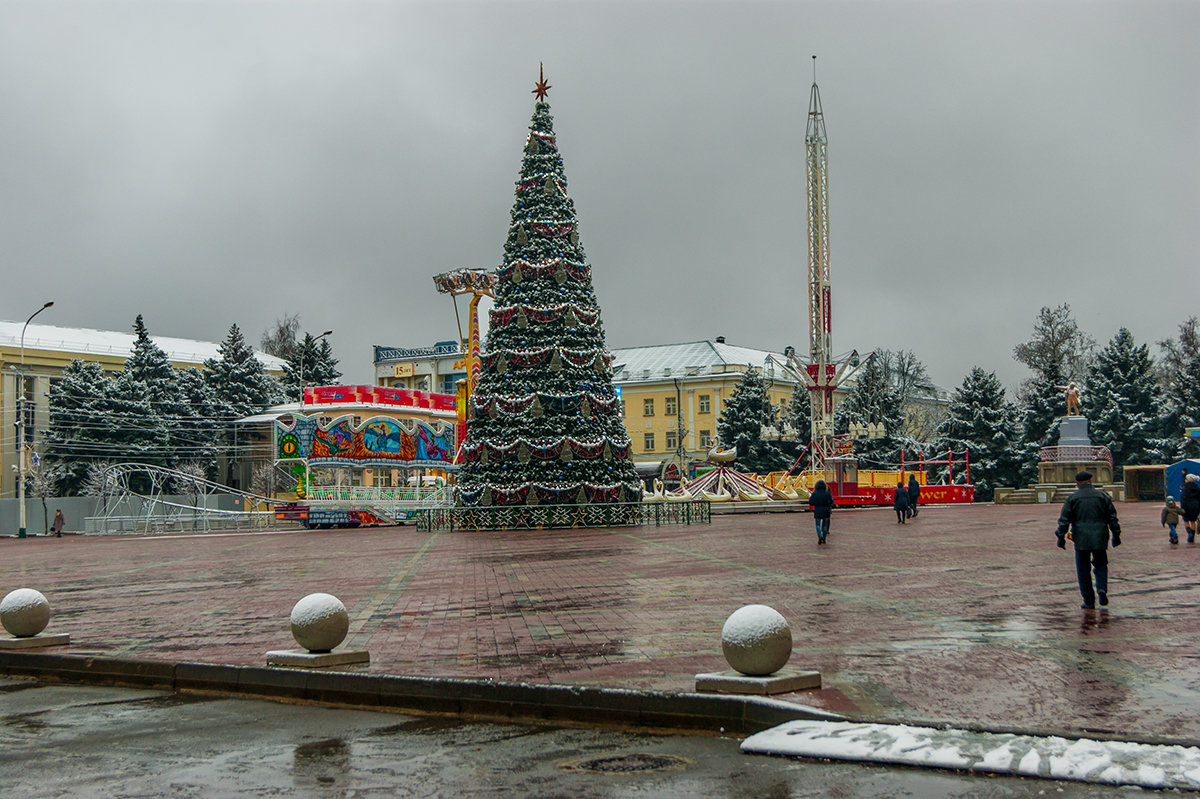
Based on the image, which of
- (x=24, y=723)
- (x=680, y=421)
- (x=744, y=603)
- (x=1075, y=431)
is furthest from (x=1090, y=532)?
(x=680, y=421)

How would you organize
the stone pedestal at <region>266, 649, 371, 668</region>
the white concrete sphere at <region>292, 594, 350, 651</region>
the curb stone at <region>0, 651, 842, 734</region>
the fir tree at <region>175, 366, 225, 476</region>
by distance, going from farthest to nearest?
the fir tree at <region>175, 366, 225, 476</region>, the white concrete sphere at <region>292, 594, 350, 651</region>, the stone pedestal at <region>266, 649, 371, 668</region>, the curb stone at <region>0, 651, 842, 734</region>

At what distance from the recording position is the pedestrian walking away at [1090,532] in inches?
429

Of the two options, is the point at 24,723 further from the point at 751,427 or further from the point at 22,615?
the point at 751,427

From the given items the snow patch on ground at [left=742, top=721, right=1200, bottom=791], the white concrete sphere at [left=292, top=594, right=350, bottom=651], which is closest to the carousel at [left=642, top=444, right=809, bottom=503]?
the white concrete sphere at [left=292, top=594, right=350, bottom=651]

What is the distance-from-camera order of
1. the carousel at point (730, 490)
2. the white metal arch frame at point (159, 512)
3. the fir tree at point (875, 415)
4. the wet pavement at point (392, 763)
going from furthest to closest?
the fir tree at point (875, 415)
the white metal arch frame at point (159, 512)
the carousel at point (730, 490)
the wet pavement at point (392, 763)

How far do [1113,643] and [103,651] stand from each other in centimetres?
918

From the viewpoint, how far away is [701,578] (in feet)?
50.8

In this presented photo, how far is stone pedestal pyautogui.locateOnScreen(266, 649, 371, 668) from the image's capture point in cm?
882

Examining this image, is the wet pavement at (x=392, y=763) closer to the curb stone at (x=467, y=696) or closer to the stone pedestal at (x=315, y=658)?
the curb stone at (x=467, y=696)

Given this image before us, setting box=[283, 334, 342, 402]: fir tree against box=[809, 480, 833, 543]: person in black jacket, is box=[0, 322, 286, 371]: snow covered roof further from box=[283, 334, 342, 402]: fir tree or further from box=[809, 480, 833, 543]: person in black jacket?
box=[809, 480, 833, 543]: person in black jacket

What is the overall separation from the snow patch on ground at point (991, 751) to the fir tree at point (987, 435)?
57.3m

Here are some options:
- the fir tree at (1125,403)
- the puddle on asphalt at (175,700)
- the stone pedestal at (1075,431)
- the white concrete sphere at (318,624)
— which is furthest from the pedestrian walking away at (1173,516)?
the fir tree at (1125,403)

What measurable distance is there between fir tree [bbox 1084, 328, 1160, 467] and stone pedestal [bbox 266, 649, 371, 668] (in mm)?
56504

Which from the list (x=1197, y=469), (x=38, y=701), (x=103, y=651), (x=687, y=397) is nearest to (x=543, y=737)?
(x=38, y=701)
